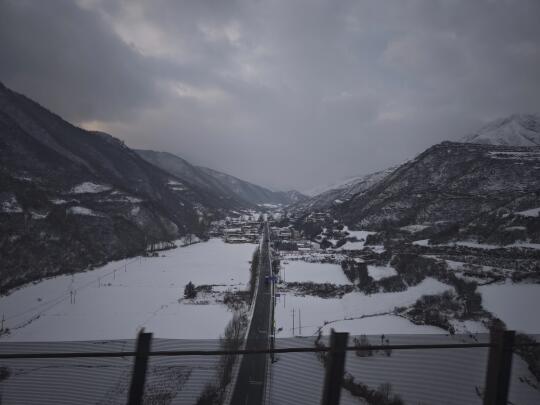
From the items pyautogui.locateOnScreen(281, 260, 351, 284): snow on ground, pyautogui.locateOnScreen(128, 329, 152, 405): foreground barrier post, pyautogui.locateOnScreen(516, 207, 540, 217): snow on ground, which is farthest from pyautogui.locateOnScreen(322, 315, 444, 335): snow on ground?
pyautogui.locateOnScreen(516, 207, 540, 217): snow on ground

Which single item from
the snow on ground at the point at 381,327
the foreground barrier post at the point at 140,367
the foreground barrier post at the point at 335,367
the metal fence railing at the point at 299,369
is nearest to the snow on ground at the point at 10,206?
the snow on ground at the point at 381,327

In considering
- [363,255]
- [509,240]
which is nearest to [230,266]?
[363,255]

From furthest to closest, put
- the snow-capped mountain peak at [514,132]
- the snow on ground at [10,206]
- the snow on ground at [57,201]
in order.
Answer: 1. the snow-capped mountain peak at [514,132]
2. the snow on ground at [57,201]
3. the snow on ground at [10,206]

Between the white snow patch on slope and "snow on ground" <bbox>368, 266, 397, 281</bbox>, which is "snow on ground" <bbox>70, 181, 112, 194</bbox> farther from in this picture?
"snow on ground" <bbox>368, 266, 397, 281</bbox>

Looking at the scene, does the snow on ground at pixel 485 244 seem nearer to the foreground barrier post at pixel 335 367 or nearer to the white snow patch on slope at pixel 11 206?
the foreground barrier post at pixel 335 367

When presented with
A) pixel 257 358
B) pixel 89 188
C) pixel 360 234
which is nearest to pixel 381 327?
pixel 257 358

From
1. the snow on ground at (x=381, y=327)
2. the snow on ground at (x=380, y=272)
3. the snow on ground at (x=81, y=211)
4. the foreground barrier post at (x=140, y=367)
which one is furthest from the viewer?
the snow on ground at (x=81, y=211)

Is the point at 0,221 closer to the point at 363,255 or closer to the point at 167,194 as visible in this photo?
the point at 363,255
